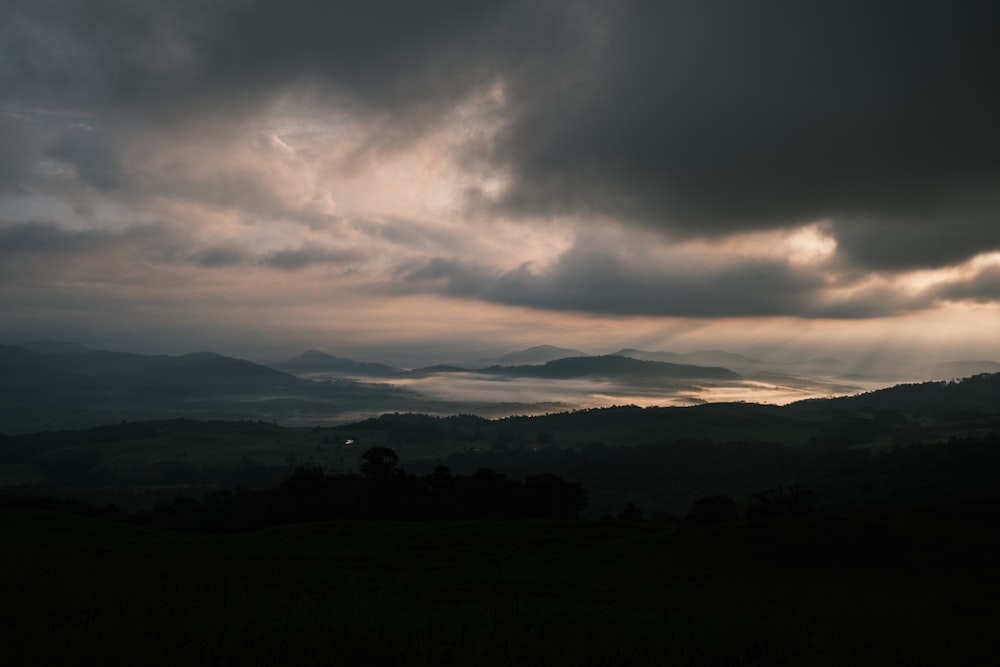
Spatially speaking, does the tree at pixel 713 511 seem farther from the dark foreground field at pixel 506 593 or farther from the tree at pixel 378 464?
the tree at pixel 378 464

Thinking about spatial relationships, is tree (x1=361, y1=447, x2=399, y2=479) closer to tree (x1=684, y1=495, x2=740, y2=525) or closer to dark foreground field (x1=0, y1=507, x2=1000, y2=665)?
dark foreground field (x1=0, y1=507, x2=1000, y2=665)

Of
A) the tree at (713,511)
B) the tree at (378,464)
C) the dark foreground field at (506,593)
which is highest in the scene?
the dark foreground field at (506,593)

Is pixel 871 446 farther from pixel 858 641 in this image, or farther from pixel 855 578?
pixel 858 641

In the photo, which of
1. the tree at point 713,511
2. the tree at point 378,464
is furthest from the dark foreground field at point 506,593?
the tree at point 378,464

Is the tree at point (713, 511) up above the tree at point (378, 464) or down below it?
below

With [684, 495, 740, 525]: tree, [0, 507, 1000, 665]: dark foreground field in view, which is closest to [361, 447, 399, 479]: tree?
[0, 507, 1000, 665]: dark foreground field

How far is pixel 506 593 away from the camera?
56.0 feet

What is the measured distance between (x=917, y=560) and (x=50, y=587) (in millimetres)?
37449

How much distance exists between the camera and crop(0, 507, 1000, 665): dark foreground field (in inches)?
225

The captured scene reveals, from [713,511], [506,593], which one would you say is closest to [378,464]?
[713,511]

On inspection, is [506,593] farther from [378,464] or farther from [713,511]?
[378,464]

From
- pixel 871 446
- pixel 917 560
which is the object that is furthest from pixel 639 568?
pixel 871 446

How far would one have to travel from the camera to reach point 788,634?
27.3ft

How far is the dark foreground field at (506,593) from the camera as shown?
571cm
